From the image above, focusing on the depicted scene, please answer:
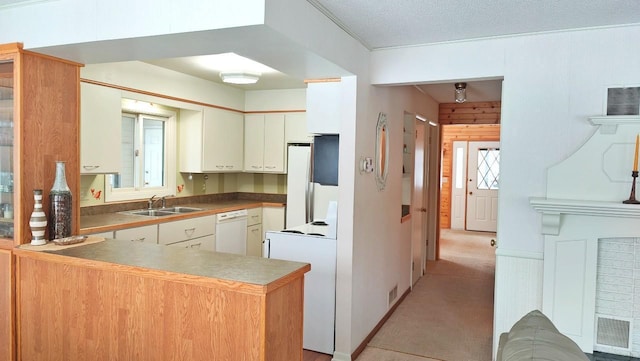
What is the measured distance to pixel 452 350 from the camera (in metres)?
3.62

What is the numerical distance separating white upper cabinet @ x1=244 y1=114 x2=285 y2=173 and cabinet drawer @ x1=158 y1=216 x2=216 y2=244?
1200 mm

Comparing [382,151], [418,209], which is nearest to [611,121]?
[382,151]

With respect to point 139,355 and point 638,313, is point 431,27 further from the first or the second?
point 139,355

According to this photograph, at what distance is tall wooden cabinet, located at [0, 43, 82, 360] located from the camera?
2629mm

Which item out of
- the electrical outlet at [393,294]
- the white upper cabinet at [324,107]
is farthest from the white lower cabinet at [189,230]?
the electrical outlet at [393,294]

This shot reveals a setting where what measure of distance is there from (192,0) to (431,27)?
4.95ft

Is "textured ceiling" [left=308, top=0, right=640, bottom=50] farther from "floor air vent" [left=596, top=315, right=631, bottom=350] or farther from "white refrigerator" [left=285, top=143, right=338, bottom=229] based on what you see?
"white refrigerator" [left=285, top=143, right=338, bottom=229]

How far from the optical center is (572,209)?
8.89 feet

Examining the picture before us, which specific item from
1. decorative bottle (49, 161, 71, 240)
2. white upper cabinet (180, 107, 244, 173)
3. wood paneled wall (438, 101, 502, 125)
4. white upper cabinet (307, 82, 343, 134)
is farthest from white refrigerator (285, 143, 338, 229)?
decorative bottle (49, 161, 71, 240)

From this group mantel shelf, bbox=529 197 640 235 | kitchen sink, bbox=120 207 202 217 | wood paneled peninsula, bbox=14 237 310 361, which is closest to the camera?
wood paneled peninsula, bbox=14 237 310 361

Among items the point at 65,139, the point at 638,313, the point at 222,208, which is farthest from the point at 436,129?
the point at 65,139

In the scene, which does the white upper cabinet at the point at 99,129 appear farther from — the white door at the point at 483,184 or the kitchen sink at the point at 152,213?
the white door at the point at 483,184

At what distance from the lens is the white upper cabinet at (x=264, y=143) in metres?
5.82

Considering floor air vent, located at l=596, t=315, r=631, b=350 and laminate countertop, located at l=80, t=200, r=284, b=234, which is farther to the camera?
laminate countertop, located at l=80, t=200, r=284, b=234
